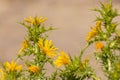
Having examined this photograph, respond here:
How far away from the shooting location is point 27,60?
6.55m

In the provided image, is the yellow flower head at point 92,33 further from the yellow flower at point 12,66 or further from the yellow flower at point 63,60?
the yellow flower at point 12,66

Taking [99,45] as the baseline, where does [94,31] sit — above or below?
above

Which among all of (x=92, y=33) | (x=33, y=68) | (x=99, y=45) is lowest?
(x=33, y=68)

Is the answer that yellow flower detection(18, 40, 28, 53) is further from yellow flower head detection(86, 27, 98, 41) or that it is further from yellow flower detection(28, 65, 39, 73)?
yellow flower head detection(86, 27, 98, 41)

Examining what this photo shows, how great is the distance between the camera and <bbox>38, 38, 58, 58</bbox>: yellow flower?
6302 mm

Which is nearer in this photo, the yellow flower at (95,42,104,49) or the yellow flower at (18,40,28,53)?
the yellow flower at (95,42,104,49)

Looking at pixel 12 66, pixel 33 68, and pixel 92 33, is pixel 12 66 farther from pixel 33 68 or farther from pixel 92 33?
pixel 92 33

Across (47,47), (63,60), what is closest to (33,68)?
(47,47)

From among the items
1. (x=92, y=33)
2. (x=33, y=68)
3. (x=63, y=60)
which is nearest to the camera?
(x=63, y=60)

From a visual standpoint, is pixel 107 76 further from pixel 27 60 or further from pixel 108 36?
pixel 27 60

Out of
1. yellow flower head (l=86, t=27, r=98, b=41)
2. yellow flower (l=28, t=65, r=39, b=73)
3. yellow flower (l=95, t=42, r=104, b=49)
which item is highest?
yellow flower head (l=86, t=27, r=98, b=41)

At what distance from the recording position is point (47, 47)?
248 inches

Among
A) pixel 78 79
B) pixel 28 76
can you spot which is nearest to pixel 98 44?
pixel 78 79

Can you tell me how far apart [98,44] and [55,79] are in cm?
116
